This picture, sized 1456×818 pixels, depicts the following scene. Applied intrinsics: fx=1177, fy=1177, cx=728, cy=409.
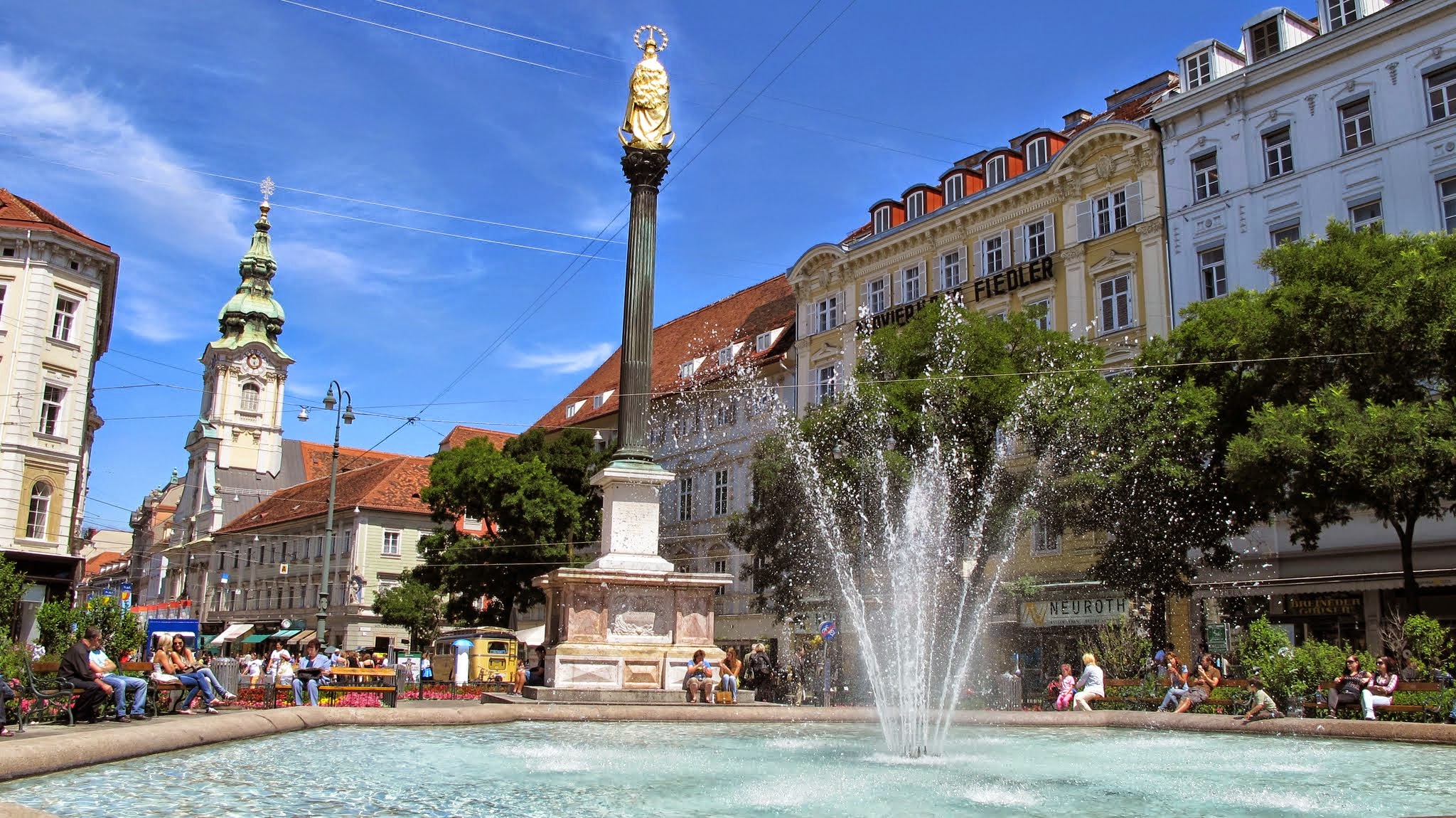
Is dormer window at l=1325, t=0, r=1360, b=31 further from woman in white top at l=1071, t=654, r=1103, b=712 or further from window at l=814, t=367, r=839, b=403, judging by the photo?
woman in white top at l=1071, t=654, r=1103, b=712

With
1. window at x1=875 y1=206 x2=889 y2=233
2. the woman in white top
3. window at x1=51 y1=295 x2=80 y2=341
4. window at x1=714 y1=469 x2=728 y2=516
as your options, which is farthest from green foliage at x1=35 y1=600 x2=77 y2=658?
window at x1=875 y1=206 x2=889 y2=233

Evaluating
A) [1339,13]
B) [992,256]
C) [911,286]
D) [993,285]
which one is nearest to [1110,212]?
[993,285]

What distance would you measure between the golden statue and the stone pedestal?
827 centimetres

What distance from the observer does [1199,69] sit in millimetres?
33031

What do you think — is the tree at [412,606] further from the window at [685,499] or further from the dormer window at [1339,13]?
the dormer window at [1339,13]

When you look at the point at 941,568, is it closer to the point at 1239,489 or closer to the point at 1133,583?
the point at 1133,583

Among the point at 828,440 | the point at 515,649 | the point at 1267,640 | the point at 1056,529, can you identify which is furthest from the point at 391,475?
the point at 1267,640

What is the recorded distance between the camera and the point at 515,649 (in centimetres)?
3950

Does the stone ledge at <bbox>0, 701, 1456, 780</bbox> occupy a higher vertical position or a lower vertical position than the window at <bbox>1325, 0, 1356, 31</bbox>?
lower

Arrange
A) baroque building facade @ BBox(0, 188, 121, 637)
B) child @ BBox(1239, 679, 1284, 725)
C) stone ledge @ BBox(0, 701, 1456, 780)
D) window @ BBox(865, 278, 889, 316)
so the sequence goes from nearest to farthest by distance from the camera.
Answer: stone ledge @ BBox(0, 701, 1456, 780) < child @ BBox(1239, 679, 1284, 725) < baroque building facade @ BBox(0, 188, 121, 637) < window @ BBox(865, 278, 889, 316)

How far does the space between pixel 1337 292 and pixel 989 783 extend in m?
16.1

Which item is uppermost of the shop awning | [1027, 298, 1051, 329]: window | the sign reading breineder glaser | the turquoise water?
the sign reading breineder glaser

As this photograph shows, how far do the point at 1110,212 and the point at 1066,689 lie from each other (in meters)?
19.6

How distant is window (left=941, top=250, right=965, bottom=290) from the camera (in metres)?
39.4
